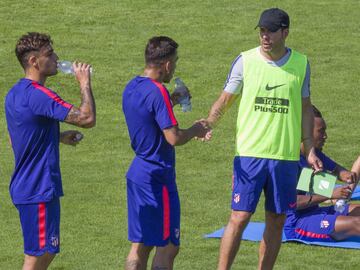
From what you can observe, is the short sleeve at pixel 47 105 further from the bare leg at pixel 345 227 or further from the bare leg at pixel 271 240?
the bare leg at pixel 345 227

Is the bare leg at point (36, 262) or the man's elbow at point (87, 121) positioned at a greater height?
the man's elbow at point (87, 121)

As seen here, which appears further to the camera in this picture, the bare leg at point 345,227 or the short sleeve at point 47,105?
the bare leg at point 345,227

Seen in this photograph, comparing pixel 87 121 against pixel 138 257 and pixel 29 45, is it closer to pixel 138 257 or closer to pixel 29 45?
pixel 29 45

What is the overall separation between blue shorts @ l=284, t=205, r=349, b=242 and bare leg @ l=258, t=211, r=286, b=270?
5.15 ft

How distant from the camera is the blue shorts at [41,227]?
8.76 metres

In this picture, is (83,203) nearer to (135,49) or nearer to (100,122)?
(100,122)

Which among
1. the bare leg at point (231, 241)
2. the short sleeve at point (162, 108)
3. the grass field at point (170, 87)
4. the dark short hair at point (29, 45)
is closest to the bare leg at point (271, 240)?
the bare leg at point (231, 241)

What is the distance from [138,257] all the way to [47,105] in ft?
4.87

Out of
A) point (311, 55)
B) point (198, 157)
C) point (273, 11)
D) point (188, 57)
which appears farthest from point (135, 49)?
point (273, 11)

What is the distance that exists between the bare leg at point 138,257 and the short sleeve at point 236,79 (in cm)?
156

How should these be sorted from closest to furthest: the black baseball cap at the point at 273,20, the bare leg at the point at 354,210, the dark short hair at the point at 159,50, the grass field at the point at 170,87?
the dark short hair at the point at 159,50 < the black baseball cap at the point at 273,20 < the grass field at the point at 170,87 < the bare leg at the point at 354,210

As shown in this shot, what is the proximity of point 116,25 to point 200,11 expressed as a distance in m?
1.59

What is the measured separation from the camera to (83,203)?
512 inches

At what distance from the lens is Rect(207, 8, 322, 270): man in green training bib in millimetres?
9812
